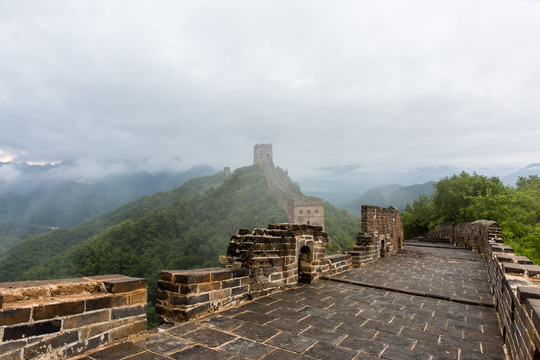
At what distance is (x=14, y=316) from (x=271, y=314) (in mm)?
2627

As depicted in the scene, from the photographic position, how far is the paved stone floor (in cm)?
281

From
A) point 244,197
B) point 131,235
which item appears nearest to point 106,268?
point 131,235

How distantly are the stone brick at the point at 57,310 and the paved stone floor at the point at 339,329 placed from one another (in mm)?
408

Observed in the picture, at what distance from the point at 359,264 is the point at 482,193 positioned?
2014cm

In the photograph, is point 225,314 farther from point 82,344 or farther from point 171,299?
point 82,344

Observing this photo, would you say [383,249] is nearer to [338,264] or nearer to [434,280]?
[434,280]

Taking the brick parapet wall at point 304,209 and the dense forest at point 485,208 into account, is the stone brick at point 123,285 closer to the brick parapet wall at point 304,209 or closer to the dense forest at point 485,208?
→ the dense forest at point 485,208

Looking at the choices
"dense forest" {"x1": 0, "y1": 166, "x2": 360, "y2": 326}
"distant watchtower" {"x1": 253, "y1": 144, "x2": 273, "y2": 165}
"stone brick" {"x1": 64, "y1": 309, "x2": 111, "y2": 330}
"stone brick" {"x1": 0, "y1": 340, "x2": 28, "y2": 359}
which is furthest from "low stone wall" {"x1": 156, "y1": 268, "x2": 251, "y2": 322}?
"distant watchtower" {"x1": 253, "y1": 144, "x2": 273, "y2": 165}

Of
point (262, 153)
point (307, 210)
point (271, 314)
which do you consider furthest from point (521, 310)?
point (262, 153)

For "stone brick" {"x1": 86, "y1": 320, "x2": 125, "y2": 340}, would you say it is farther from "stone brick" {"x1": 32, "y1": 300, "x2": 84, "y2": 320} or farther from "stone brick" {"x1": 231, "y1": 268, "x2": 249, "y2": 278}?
"stone brick" {"x1": 231, "y1": 268, "x2": 249, "y2": 278}

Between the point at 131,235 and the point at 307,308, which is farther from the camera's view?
the point at 131,235

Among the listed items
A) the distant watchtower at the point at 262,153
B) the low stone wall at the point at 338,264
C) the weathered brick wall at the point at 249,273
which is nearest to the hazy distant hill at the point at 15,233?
the distant watchtower at the point at 262,153

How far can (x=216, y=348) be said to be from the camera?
9.24 feet

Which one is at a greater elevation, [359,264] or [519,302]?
[519,302]
